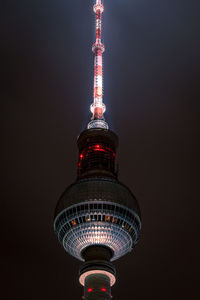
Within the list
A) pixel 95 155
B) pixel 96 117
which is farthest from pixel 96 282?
pixel 96 117

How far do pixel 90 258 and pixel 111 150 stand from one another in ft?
97.6

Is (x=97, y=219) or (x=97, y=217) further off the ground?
(x=97, y=217)

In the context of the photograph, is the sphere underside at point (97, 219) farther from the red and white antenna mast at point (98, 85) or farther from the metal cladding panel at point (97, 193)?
the red and white antenna mast at point (98, 85)

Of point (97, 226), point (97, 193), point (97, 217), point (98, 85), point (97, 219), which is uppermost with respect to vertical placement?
point (98, 85)

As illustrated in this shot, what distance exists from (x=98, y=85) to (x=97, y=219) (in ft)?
131

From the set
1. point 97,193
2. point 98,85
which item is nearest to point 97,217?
point 97,193

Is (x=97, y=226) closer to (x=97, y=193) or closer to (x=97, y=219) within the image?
(x=97, y=219)

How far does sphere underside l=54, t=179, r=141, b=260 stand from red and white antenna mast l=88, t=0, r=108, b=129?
78.5 feet

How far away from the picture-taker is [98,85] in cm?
11525

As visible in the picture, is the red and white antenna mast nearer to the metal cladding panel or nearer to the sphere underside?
the metal cladding panel

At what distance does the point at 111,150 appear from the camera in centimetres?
10994

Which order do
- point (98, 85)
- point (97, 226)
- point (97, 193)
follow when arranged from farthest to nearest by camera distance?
1. point (98, 85)
2. point (97, 193)
3. point (97, 226)

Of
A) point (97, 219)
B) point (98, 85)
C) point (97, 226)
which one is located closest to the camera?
point (97, 219)

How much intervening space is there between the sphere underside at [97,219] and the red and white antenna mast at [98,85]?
2391 cm
